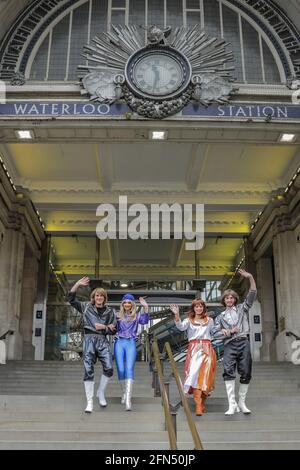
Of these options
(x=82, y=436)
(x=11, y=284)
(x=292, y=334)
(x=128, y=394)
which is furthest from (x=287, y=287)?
(x=82, y=436)

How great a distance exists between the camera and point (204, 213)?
19.3m

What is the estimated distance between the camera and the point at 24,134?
1280 cm

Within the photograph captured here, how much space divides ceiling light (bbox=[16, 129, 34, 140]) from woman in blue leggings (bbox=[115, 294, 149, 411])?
17.3ft

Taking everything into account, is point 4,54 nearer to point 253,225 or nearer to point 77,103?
point 77,103

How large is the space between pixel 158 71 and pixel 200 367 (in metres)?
6.84

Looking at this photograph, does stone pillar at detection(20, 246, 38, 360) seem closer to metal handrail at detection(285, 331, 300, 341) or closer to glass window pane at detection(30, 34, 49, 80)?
glass window pane at detection(30, 34, 49, 80)

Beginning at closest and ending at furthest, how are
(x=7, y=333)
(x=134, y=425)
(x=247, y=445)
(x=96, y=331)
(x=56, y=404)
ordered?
(x=247, y=445)
(x=134, y=425)
(x=96, y=331)
(x=56, y=404)
(x=7, y=333)

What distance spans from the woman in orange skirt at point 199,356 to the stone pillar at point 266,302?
10427 mm

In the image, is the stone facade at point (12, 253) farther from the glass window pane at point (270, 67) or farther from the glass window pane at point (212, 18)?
the glass window pane at point (270, 67)

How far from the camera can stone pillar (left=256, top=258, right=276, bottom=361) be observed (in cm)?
1919

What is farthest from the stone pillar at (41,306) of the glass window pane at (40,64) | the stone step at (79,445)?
the stone step at (79,445)

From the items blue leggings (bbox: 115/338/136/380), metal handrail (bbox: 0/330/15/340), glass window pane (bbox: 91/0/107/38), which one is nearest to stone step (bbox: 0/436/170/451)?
blue leggings (bbox: 115/338/136/380)

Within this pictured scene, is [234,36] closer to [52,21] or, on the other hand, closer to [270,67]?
[270,67]
